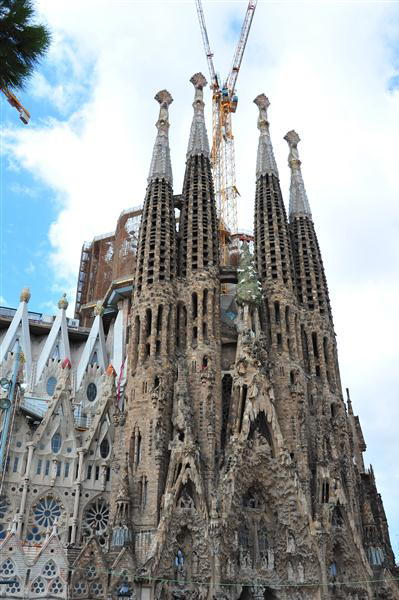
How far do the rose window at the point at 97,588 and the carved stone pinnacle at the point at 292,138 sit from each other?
33.9m

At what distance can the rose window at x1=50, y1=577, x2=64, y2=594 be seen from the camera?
2083 cm

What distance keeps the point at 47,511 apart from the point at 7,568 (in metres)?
8.95

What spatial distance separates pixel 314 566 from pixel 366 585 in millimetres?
3182

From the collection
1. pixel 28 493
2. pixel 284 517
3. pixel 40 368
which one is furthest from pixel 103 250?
pixel 284 517

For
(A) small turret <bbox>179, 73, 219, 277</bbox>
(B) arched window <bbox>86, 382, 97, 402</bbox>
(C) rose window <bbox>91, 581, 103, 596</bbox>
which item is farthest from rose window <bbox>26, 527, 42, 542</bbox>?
(A) small turret <bbox>179, 73, 219, 277</bbox>

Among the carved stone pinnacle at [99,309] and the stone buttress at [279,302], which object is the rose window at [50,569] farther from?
the carved stone pinnacle at [99,309]

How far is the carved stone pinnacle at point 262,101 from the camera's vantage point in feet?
151

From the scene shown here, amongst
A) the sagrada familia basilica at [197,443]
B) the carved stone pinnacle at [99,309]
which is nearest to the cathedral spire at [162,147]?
the sagrada familia basilica at [197,443]

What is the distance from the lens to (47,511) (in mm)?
29641

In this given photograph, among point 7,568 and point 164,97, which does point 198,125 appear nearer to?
point 164,97

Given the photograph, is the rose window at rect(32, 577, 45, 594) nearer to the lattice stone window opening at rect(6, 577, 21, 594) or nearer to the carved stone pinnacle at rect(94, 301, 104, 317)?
the lattice stone window opening at rect(6, 577, 21, 594)

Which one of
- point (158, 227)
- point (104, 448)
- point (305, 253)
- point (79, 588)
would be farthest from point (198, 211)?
point (79, 588)

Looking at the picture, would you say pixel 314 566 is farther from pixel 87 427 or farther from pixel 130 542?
pixel 87 427

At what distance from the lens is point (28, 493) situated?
29453 mm
